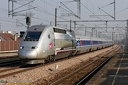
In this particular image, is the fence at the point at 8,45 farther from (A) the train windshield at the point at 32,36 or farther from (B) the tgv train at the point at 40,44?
(A) the train windshield at the point at 32,36

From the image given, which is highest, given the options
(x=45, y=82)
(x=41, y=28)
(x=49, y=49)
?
(x=41, y=28)

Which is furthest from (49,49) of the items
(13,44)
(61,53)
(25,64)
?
(13,44)

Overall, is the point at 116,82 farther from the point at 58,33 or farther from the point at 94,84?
the point at 58,33

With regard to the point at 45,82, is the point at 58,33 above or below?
above

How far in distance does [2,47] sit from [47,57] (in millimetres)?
37033

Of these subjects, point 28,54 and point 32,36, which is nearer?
Answer: point 28,54

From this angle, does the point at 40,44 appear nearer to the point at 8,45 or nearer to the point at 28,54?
the point at 28,54

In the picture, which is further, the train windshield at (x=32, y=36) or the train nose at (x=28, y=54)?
the train windshield at (x=32, y=36)

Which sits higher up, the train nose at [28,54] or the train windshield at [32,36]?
the train windshield at [32,36]

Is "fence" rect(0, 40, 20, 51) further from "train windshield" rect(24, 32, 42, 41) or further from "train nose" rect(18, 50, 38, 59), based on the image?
"train nose" rect(18, 50, 38, 59)

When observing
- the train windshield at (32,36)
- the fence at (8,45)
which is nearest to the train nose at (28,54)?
the train windshield at (32,36)

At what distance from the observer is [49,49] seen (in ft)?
74.4

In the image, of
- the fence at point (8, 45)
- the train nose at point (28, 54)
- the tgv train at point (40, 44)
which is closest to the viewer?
the train nose at point (28, 54)

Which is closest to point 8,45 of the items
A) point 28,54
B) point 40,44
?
point 40,44
